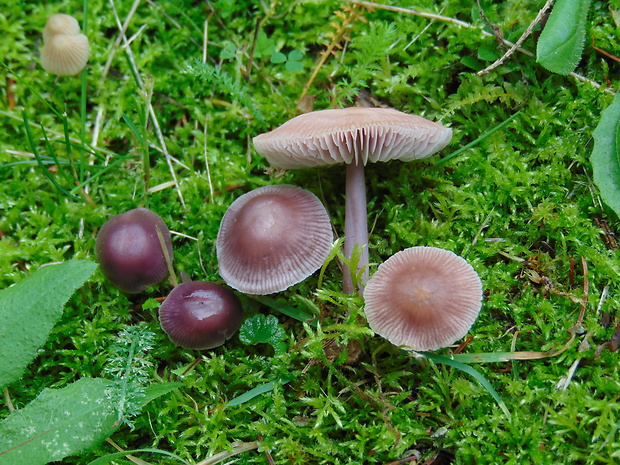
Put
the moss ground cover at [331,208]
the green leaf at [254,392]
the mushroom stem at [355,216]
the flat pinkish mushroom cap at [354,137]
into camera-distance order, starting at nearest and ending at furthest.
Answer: the flat pinkish mushroom cap at [354,137] → the moss ground cover at [331,208] → the green leaf at [254,392] → the mushroom stem at [355,216]

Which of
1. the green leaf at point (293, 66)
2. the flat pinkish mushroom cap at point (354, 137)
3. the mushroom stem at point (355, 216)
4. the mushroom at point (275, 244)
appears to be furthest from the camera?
the green leaf at point (293, 66)

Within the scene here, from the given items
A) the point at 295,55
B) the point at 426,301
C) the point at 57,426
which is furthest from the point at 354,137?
Result: the point at 57,426

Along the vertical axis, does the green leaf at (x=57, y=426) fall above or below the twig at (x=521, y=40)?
below

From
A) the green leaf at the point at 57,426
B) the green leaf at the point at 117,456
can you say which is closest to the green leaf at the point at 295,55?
the green leaf at the point at 57,426

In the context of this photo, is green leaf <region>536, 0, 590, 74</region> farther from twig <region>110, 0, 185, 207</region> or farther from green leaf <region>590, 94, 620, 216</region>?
twig <region>110, 0, 185, 207</region>

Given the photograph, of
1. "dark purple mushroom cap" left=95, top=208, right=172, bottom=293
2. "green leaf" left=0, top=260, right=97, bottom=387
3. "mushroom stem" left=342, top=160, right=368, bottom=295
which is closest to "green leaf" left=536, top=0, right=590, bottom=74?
"mushroom stem" left=342, top=160, right=368, bottom=295

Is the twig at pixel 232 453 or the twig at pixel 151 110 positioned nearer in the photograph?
the twig at pixel 232 453

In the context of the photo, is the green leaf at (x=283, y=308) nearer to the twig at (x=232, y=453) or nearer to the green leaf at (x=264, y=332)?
the green leaf at (x=264, y=332)

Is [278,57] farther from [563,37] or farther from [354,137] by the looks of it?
[563,37]

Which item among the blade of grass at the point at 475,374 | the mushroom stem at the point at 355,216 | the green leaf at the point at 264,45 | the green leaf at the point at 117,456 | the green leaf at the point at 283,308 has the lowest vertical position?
the green leaf at the point at 117,456
